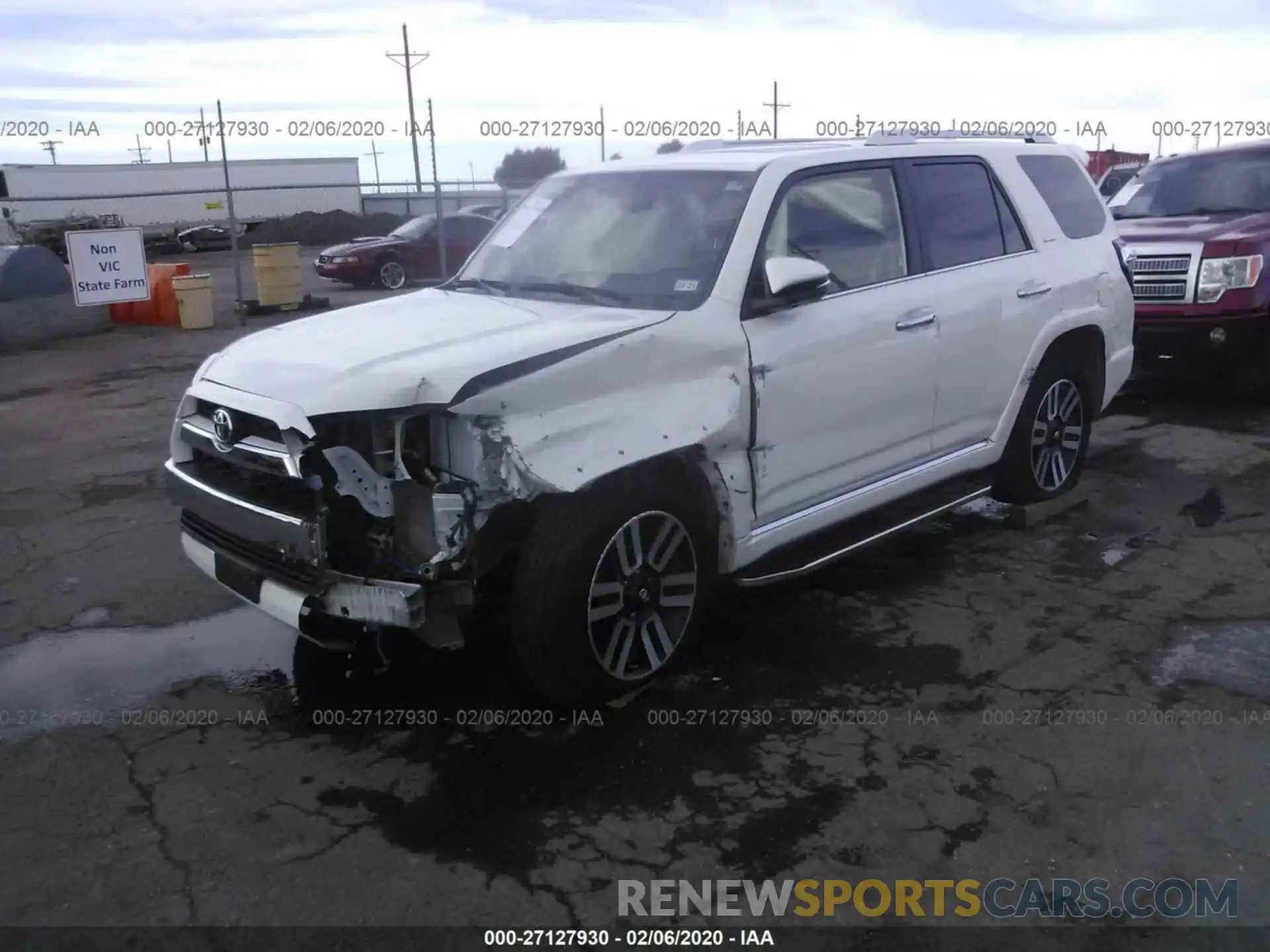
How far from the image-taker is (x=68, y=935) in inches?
116

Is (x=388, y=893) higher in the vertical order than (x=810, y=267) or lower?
lower

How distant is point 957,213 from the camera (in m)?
5.32

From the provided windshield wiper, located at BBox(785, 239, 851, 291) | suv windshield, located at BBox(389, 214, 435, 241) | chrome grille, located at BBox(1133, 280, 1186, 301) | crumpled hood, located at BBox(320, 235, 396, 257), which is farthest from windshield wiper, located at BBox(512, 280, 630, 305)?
suv windshield, located at BBox(389, 214, 435, 241)

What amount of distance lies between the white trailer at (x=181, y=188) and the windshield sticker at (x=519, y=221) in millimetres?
28116

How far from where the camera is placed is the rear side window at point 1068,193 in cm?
590

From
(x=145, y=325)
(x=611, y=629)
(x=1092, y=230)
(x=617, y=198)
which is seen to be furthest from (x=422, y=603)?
(x=145, y=325)

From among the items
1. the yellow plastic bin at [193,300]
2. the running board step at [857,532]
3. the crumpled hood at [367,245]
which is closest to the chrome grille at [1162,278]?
the running board step at [857,532]

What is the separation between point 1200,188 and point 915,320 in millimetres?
6319

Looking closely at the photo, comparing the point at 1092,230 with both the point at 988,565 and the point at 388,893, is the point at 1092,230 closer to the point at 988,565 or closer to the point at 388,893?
the point at 988,565

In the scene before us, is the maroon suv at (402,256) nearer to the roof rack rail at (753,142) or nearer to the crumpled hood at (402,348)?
the roof rack rail at (753,142)

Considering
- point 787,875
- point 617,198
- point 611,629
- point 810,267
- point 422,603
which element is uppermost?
point 617,198

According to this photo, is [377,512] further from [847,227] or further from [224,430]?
[847,227]

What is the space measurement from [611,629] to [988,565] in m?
2.37

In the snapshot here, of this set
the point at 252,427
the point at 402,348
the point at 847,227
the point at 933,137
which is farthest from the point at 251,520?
the point at 933,137
